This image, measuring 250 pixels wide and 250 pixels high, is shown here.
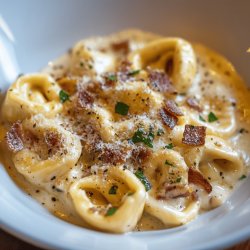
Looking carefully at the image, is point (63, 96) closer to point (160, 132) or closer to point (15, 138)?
point (15, 138)

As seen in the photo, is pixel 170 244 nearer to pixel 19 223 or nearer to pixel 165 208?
pixel 165 208

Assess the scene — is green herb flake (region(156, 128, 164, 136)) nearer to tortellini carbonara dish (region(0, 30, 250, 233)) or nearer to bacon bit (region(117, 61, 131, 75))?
tortellini carbonara dish (region(0, 30, 250, 233))

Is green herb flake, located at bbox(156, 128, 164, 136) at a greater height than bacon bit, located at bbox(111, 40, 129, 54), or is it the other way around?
bacon bit, located at bbox(111, 40, 129, 54)

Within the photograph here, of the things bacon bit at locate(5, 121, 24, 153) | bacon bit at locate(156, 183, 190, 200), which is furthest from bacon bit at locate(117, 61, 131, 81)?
bacon bit at locate(156, 183, 190, 200)

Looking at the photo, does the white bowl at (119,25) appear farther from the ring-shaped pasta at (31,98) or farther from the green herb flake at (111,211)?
the green herb flake at (111,211)

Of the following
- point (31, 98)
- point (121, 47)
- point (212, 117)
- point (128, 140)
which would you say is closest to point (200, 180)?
point (128, 140)
